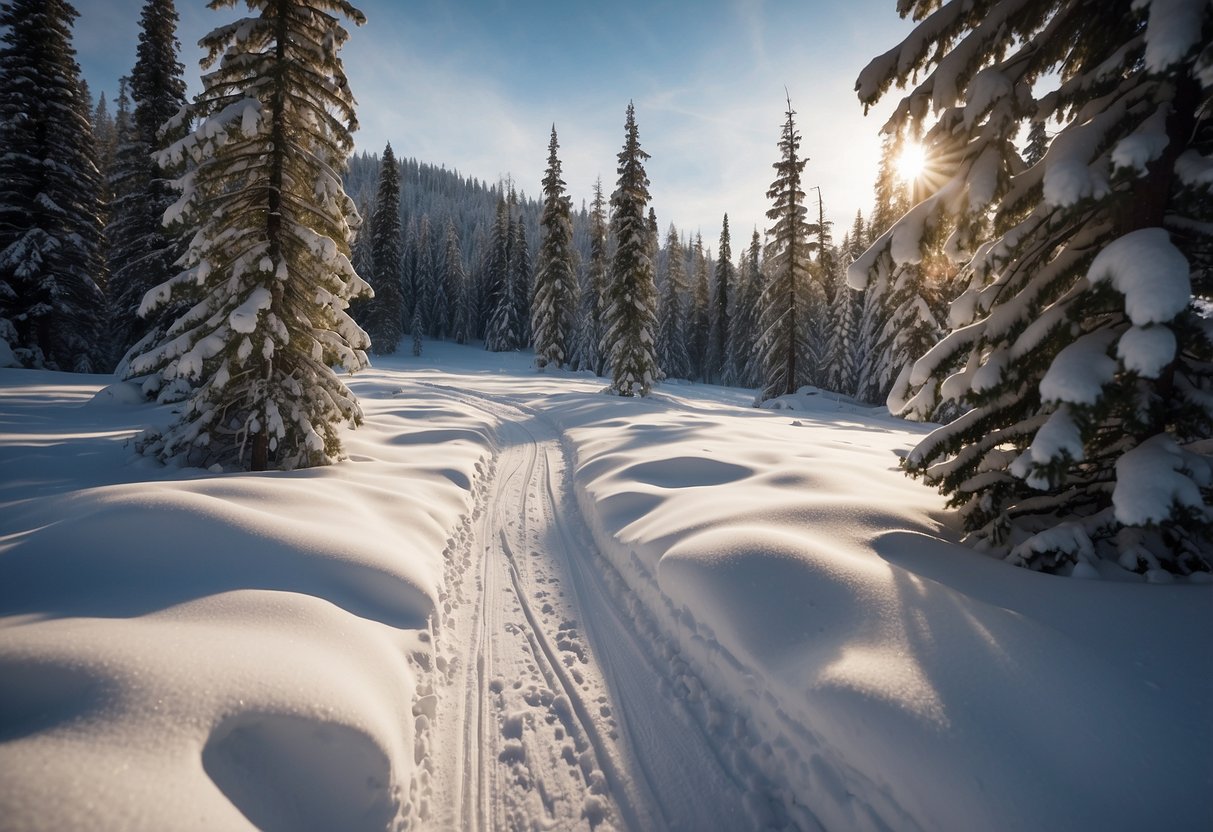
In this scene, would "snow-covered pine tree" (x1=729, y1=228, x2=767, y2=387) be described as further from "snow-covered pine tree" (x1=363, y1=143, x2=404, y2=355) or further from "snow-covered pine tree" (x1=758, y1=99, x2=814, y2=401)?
"snow-covered pine tree" (x1=363, y1=143, x2=404, y2=355)

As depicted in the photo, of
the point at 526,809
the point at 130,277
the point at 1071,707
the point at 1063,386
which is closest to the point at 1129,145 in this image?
the point at 1063,386

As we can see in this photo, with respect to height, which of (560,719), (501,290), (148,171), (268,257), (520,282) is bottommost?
(560,719)

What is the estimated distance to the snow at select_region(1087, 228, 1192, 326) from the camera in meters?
3.19

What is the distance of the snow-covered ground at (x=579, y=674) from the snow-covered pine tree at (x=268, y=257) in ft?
7.88

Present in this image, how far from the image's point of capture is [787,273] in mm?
26766

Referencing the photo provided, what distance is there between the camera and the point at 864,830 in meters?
2.76

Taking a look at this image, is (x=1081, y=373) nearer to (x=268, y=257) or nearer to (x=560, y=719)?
(x=560, y=719)

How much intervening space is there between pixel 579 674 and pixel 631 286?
926 inches

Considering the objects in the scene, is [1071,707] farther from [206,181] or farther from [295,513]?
[206,181]

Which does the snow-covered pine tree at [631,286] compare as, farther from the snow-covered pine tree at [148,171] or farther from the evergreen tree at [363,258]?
the evergreen tree at [363,258]

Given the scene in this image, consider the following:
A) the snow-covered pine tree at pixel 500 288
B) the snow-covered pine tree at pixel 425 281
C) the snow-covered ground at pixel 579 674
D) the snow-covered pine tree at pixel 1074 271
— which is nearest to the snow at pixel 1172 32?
the snow-covered pine tree at pixel 1074 271

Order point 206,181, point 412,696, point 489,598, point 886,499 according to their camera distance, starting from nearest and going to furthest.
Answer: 1. point 412,696
2. point 489,598
3. point 886,499
4. point 206,181

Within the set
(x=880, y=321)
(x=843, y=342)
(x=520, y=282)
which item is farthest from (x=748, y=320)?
(x=520, y=282)

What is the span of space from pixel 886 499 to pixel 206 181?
11722 millimetres
